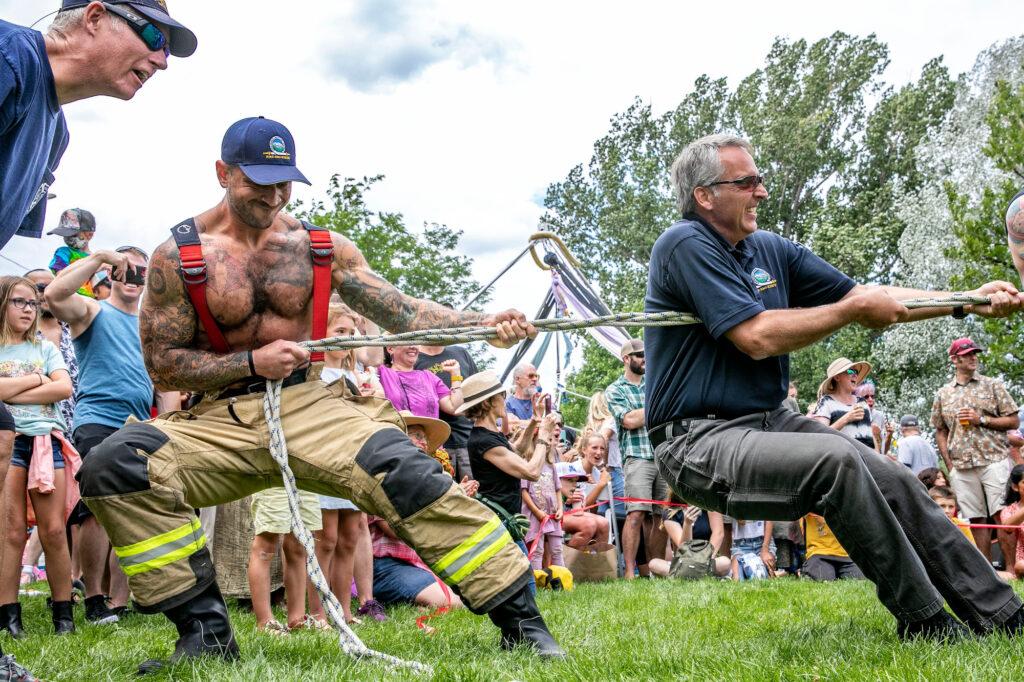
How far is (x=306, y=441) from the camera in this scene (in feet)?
13.8

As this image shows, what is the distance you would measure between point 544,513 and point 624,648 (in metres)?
4.72

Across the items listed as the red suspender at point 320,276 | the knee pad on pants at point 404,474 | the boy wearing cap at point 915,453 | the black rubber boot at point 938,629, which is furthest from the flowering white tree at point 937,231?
the knee pad on pants at point 404,474

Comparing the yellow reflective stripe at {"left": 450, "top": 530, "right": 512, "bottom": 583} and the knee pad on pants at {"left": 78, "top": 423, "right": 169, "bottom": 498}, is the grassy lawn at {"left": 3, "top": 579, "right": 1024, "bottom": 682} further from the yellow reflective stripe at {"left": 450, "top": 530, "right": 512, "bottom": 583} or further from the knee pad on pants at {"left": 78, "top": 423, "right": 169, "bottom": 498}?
the knee pad on pants at {"left": 78, "top": 423, "right": 169, "bottom": 498}

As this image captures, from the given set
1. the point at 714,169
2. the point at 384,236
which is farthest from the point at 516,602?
the point at 384,236

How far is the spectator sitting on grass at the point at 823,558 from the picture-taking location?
8953mm

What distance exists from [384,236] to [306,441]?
3072 centimetres

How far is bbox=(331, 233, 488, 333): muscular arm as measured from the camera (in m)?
4.58

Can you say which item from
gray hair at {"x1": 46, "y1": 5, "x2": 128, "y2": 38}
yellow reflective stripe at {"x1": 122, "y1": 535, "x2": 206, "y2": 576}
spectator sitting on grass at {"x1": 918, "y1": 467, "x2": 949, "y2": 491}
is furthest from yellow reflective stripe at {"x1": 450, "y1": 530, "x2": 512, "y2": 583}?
spectator sitting on grass at {"x1": 918, "y1": 467, "x2": 949, "y2": 491}

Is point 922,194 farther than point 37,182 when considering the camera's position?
Yes

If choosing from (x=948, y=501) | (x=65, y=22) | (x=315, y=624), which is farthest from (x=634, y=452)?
(x=65, y=22)

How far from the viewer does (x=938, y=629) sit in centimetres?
384

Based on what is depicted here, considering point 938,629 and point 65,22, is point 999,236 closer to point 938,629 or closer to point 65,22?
point 938,629

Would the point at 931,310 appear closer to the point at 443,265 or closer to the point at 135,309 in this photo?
the point at 135,309

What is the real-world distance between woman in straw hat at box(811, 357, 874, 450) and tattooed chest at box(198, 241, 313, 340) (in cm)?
626
